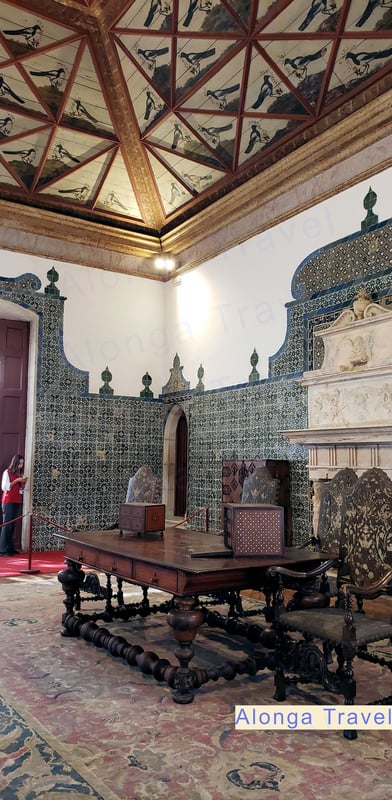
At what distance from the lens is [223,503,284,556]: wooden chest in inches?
167

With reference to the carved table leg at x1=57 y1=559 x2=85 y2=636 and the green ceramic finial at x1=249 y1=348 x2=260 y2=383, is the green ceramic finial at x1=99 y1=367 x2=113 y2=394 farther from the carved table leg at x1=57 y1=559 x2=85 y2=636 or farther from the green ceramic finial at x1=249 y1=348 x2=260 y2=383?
the carved table leg at x1=57 y1=559 x2=85 y2=636

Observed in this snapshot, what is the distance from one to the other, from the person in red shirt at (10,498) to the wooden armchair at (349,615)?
6.72m

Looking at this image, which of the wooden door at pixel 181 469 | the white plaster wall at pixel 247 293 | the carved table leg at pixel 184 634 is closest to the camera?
the carved table leg at pixel 184 634

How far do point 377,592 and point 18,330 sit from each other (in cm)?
885

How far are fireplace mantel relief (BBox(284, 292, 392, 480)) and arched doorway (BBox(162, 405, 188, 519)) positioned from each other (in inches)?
153

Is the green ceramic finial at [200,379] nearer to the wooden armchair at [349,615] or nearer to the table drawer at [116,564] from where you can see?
the table drawer at [116,564]

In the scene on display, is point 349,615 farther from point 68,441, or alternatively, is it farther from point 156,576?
point 68,441

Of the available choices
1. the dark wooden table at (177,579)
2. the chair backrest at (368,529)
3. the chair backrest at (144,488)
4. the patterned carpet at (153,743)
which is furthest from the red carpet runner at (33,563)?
the chair backrest at (368,529)

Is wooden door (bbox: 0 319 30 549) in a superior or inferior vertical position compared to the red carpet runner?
superior

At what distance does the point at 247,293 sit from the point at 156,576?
6698mm

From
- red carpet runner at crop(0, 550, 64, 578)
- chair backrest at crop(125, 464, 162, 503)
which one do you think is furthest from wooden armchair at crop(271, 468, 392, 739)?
red carpet runner at crop(0, 550, 64, 578)

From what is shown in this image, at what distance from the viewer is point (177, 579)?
3855 millimetres

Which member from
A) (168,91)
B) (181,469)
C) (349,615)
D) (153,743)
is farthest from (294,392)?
(153,743)

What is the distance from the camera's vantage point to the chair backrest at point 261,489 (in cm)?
603
